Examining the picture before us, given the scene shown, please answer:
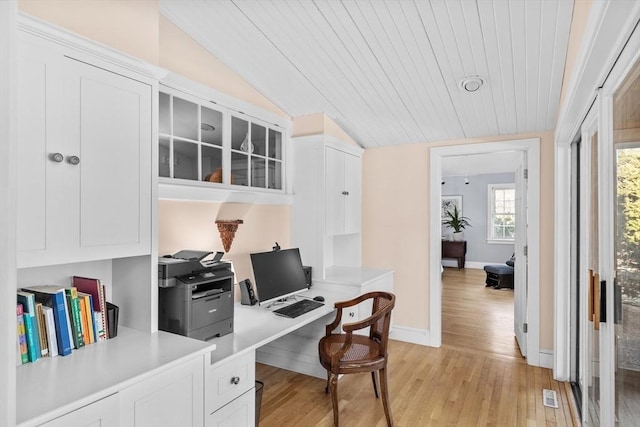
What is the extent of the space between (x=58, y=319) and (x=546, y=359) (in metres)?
3.67

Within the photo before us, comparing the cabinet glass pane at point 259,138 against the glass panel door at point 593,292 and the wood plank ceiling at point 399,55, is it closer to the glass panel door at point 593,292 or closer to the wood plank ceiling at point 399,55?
the wood plank ceiling at point 399,55

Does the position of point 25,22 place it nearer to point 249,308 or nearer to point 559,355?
point 249,308

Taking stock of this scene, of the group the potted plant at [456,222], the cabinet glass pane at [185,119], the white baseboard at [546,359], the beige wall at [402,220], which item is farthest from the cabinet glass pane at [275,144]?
the potted plant at [456,222]

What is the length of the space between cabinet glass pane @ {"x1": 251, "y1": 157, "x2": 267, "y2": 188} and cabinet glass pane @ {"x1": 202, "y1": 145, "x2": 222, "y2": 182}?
0.36 m

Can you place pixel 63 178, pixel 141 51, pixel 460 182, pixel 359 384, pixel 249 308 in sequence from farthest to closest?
pixel 460 182 < pixel 359 384 < pixel 249 308 < pixel 141 51 < pixel 63 178

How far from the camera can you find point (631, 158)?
4.57 ft

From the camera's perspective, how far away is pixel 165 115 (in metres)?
2.42

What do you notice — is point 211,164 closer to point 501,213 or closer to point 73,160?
point 73,160

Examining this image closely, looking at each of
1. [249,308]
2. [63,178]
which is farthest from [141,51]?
[249,308]

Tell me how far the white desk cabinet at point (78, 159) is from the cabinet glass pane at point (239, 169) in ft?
3.48

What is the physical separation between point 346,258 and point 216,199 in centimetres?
184

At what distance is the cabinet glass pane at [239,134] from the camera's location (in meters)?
2.95

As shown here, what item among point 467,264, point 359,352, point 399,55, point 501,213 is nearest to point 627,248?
point 359,352

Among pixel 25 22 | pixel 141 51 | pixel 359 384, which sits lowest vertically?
pixel 359 384
